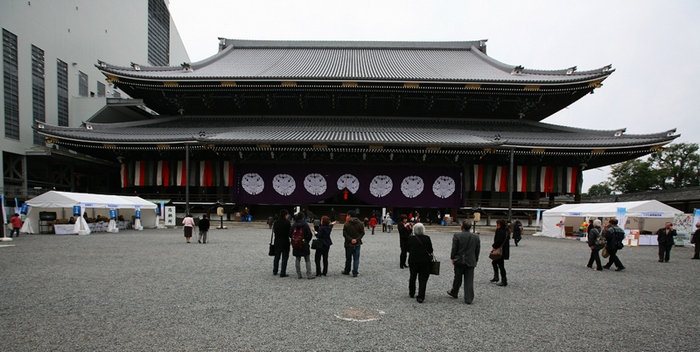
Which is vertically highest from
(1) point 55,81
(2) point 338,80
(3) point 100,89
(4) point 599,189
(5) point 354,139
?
(3) point 100,89

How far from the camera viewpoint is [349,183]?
2600 cm

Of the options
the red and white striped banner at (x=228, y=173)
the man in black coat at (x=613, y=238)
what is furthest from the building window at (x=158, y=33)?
the man in black coat at (x=613, y=238)

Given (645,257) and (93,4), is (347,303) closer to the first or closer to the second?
(645,257)

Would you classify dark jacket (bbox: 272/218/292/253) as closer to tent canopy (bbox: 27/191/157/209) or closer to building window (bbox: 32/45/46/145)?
tent canopy (bbox: 27/191/157/209)

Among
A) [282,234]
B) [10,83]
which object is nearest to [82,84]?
[10,83]

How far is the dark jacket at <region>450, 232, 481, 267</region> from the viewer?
6664 millimetres

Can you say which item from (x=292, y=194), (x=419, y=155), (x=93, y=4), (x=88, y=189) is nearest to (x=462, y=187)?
(x=419, y=155)

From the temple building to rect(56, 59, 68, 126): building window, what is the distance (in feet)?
14.7

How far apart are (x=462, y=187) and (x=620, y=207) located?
31.5 feet

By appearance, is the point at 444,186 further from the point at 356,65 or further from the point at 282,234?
the point at 282,234

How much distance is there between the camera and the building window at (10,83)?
24609 mm

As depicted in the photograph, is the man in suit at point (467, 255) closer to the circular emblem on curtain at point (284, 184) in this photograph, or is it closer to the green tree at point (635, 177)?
the circular emblem on curtain at point (284, 184)

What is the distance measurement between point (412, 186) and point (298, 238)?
1857 cm

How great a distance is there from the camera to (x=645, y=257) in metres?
13.8
